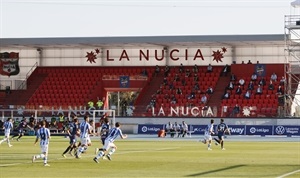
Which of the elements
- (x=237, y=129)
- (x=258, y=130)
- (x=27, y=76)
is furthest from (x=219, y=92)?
(x=27, y=76)

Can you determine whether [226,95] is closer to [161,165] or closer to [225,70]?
[225,70]

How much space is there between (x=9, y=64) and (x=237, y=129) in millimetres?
29963

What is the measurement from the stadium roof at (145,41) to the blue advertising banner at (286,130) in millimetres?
11206

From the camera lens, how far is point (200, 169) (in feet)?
111

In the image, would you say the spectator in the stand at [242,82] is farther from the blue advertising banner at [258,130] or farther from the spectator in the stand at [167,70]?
the blue advertising banner at [258,130]

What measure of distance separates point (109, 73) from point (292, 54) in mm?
21340

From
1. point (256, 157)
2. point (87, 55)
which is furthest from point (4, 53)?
point (256, 157)

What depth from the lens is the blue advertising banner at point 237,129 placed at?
75812 millimetres

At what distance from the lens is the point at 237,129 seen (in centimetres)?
7619

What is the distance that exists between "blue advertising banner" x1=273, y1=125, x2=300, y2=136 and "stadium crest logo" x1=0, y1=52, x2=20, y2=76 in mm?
32234

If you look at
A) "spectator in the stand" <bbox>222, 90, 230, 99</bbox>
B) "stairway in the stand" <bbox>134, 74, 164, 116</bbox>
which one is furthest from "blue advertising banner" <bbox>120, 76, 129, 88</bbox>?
"spectator in the stand" <bbox>222, 90, 230, 99</bbox>

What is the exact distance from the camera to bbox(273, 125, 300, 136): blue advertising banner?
7431 centimetres

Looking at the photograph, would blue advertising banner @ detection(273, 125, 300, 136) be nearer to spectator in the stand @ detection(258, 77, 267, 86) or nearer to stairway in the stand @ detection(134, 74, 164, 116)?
spectator in the stand @ detection(258, 77, 267, 86)

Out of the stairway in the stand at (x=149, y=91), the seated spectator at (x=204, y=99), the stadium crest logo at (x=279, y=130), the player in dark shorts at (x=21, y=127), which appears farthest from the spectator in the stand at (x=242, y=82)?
the player in dark shorts at (x=21, y=127)
